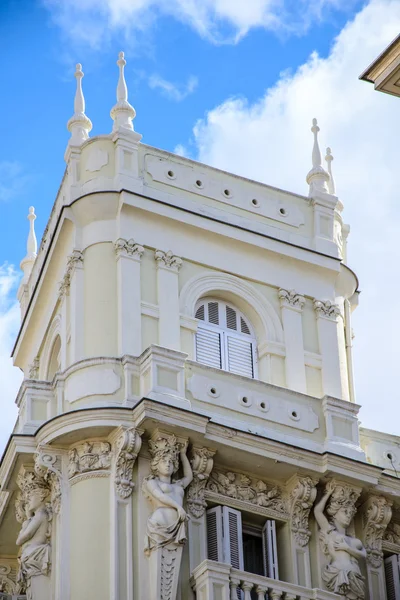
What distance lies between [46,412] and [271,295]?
451cm

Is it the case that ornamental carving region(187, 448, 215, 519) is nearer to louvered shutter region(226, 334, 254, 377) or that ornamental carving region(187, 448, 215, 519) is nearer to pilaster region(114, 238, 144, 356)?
pilaster region(114, 238, 144, 356)

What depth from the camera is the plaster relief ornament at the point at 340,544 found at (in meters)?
28.2

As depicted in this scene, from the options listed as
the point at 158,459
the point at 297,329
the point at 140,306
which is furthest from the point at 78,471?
the point at 297,329

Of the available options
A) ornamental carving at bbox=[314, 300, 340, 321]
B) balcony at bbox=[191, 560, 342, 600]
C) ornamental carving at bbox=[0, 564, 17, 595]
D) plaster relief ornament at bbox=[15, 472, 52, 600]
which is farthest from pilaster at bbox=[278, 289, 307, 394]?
ornamental carving at bbox=[0, 564, 17, 595]

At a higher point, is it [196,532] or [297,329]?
[297,329]

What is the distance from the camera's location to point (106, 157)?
3111 cm

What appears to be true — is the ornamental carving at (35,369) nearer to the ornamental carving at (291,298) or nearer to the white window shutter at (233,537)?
the ornamental carving at (291,298)

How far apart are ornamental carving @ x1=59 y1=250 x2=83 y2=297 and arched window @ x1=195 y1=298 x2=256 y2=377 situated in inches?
81.9

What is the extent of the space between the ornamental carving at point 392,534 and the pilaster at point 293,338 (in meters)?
2.57

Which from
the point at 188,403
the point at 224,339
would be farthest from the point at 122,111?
the point at 188,403

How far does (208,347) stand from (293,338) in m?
1.54

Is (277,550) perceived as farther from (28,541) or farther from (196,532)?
(28,541)

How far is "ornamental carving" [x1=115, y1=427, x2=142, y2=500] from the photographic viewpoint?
2753 centimetres

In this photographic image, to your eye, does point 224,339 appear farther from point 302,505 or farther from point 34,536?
point 34,536
